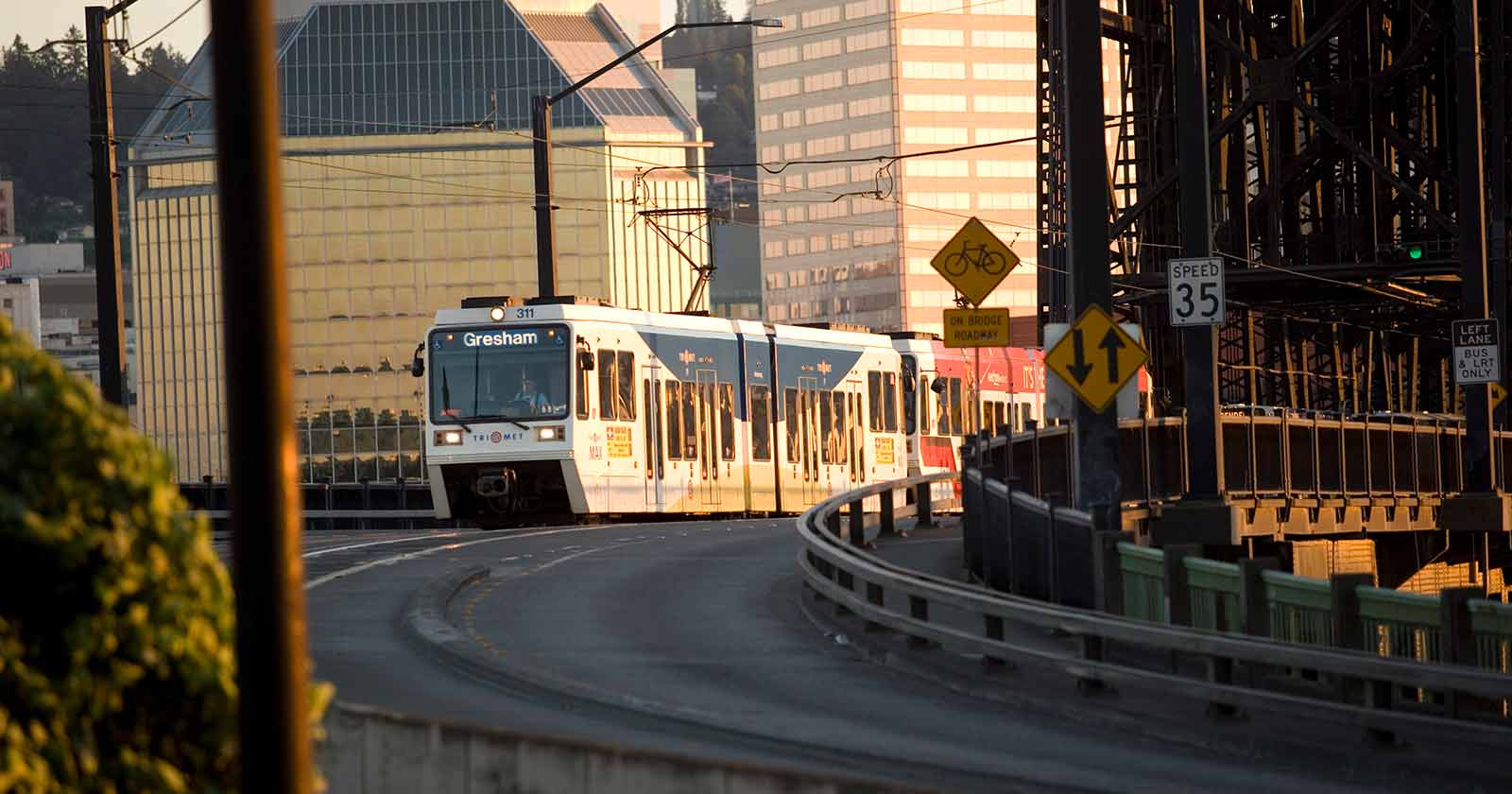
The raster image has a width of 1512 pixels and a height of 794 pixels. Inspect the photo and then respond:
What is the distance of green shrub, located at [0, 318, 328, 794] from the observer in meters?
7.16

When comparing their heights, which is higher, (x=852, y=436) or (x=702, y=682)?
(x=852, y=436)

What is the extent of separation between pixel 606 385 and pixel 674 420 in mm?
2165

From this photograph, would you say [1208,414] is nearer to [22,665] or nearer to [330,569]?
[330,569]

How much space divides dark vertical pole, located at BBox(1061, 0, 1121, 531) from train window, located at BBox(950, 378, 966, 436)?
2665 centimetres

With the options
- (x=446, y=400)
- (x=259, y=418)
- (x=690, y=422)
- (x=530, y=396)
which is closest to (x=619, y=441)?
(x=530, y=396)

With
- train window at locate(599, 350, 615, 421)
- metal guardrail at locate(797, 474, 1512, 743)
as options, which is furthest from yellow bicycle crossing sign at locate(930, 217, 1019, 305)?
train window at locate(599, 350, 615, 421)

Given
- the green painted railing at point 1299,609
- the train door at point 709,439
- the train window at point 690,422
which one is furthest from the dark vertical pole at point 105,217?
the green painted railing at point 1299,609

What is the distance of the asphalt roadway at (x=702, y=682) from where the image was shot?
13.8 meters

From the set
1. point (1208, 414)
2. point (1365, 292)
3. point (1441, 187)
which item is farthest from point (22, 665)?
point (1441, 187)

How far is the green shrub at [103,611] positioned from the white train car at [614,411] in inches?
1113

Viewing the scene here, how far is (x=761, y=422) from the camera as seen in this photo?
4150 centimetres

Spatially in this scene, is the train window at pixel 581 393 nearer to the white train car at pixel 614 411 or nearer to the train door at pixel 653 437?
the white train car at pixel 614 411

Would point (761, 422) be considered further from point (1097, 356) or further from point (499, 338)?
point (1097, 356)

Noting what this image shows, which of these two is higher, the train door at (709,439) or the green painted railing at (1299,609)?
the train door at (709,439)
